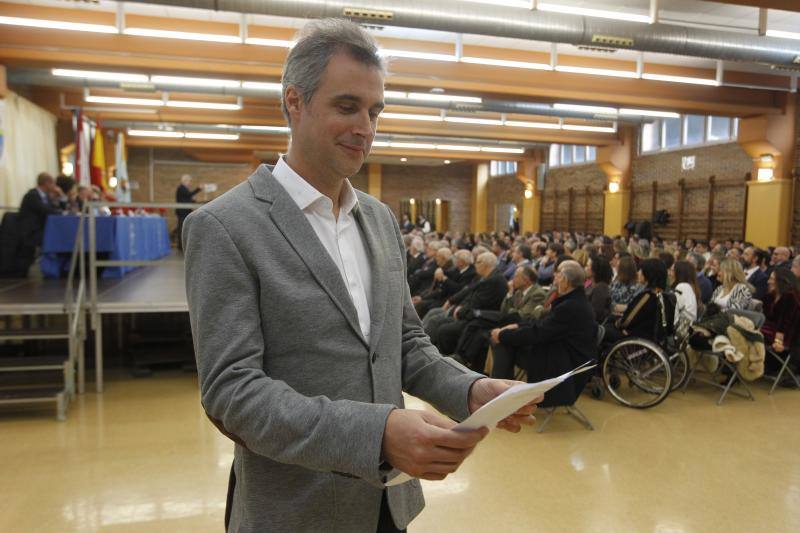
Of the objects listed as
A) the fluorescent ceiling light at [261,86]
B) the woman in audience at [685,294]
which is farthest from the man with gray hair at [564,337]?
the fluorescent ceiling light at [261,86]

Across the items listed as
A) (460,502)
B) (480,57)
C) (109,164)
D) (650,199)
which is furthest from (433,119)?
(460,502)

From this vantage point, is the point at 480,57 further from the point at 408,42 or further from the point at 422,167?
the point at 422,167

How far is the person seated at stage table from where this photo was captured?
4.12 meters

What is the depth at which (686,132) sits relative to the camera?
1448 cm

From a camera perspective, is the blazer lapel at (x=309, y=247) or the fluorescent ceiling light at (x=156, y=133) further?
the fluorescent ceiling light at (x=156, y=133)

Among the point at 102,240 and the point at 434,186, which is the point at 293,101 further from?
the point at 434,186

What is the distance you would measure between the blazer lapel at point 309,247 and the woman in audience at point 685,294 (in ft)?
15.8

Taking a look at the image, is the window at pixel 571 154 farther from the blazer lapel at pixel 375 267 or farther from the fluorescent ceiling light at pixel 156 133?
the blazer lapel at pixel 375 267

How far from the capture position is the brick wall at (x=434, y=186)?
27.1 m

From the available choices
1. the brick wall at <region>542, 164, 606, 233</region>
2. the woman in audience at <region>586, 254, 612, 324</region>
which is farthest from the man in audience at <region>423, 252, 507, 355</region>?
the brick wall at <region>542, 164, 606, 233</region>

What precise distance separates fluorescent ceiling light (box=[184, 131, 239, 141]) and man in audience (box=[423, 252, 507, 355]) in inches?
500

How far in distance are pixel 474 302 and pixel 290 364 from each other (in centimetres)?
496

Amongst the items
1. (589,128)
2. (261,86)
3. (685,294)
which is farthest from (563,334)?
(589,128)

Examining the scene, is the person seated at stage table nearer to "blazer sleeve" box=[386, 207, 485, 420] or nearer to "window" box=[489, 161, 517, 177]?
"blazer sleeve" box=[386, 207, 485, 420]
